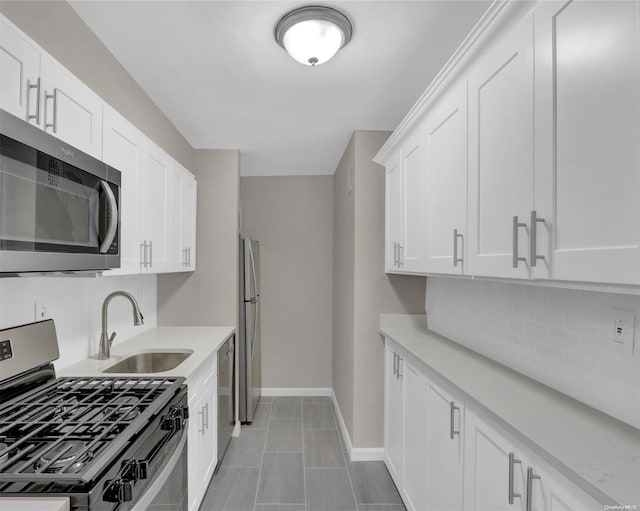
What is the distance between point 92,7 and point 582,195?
199cm

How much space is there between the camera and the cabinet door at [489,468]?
1185 mm

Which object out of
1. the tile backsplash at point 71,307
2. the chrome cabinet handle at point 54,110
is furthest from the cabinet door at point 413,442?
the chrome cabinet handle at point 54,110

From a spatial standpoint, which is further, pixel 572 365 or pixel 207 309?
pixel 207 309

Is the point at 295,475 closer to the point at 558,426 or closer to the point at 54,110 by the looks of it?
the point at 558,426

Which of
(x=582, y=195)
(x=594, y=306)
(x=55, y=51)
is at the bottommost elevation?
(x=594, y=306)

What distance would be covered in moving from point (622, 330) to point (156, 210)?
236 cm

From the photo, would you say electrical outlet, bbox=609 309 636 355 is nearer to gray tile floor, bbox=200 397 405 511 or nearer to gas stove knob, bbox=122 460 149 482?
gas stove knob, bbox=122 460 149 482

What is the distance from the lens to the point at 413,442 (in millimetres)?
2217

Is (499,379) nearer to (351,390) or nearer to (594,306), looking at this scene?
(594,306)

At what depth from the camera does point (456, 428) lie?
1634 millimetres

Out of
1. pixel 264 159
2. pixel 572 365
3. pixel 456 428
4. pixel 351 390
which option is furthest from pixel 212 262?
pixel 572 365

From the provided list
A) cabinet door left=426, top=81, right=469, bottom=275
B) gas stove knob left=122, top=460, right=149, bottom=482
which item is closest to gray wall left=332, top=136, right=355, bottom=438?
cabinet door left=426, top=81, right=469, bottom=275

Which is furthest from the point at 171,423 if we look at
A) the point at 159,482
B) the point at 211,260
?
the point at 211,260

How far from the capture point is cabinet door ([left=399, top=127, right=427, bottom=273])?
7.14ft
